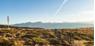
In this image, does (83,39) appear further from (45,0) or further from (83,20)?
(45,0)

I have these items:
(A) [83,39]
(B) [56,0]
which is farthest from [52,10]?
(A) [83,39]

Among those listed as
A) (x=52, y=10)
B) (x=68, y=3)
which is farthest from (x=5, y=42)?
(x=68, y=3)

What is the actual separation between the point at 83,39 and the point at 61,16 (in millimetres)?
331

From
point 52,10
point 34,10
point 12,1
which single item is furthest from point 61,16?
point 12,1

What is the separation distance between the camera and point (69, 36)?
251cm

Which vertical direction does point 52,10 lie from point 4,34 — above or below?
above

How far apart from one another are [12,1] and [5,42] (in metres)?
0.42

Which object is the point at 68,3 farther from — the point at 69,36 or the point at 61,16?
the point at 69,36

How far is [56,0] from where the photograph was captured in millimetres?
2484

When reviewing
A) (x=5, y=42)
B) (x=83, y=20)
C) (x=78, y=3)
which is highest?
(x=78, y=3)

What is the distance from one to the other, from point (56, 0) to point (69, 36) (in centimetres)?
40

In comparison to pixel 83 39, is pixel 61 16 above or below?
above

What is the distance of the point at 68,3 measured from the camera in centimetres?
250

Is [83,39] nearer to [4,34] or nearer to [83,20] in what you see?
[83,20]
